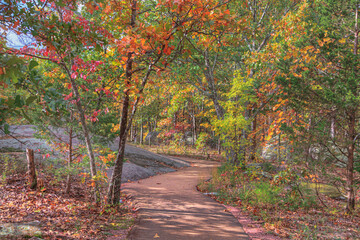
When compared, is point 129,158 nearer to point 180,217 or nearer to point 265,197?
point 180,217

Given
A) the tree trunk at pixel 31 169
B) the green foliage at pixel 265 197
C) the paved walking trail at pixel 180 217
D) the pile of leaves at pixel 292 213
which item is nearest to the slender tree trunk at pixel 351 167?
the pile of leaves at pixel 292 213

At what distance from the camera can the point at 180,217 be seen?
518 centimetres

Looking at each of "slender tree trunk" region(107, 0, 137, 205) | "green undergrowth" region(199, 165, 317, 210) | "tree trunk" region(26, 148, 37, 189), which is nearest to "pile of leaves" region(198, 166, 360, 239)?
"green undergrowth" region(199, 165, 317, 210)

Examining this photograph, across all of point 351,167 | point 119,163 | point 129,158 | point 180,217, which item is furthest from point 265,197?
point 129,158

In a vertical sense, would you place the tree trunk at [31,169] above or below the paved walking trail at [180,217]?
above

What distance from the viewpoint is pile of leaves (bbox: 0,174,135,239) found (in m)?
3.98

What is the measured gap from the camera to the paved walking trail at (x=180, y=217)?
428cm

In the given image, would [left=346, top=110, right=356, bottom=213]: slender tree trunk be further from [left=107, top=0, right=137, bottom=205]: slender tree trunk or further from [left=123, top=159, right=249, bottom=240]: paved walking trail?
[left=107, top=0, right=137, bottom=205]: slender tree trunk

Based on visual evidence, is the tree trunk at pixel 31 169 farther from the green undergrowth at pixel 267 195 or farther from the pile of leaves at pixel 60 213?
the green undergrowth at pixel 267 195

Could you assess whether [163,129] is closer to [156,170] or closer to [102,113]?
[156,170]

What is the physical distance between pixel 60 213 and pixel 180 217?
2.55 m

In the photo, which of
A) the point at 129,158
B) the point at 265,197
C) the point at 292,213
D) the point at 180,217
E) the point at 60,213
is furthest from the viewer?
the point at 129,158

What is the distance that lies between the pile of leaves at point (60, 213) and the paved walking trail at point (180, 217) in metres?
0.41

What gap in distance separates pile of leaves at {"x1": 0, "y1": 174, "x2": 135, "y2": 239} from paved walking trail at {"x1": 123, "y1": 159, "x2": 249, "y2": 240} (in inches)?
16.2
